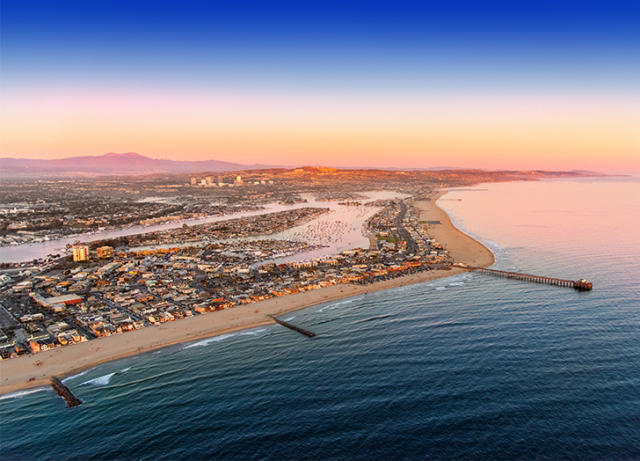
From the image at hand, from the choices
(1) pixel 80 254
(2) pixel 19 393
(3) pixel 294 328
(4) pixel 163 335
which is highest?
(1) pixel 80 254

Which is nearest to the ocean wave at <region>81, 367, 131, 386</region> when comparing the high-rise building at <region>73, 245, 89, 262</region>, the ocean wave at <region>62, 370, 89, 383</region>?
the ocean wave at <region>62, 370, 89, 383</region>

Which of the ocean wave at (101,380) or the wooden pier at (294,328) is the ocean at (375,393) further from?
the wooden pier at (294,328)

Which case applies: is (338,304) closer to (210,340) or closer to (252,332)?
(252,332)

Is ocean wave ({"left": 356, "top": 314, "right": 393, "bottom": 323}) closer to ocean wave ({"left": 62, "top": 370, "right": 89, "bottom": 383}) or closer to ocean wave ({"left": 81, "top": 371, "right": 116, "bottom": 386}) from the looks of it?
ocean wave ({"left": 81, "top": 371, "right": 116, "bottom": 386})

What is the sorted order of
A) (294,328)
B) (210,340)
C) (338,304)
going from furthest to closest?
(338,304), (294,328), (210,340)

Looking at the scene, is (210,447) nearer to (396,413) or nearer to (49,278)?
(396,413)

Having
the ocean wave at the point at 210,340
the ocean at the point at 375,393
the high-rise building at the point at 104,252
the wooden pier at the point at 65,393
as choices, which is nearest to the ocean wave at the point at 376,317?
the ocean at the point at 375,393

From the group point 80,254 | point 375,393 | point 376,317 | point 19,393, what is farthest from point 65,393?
point 80,254
